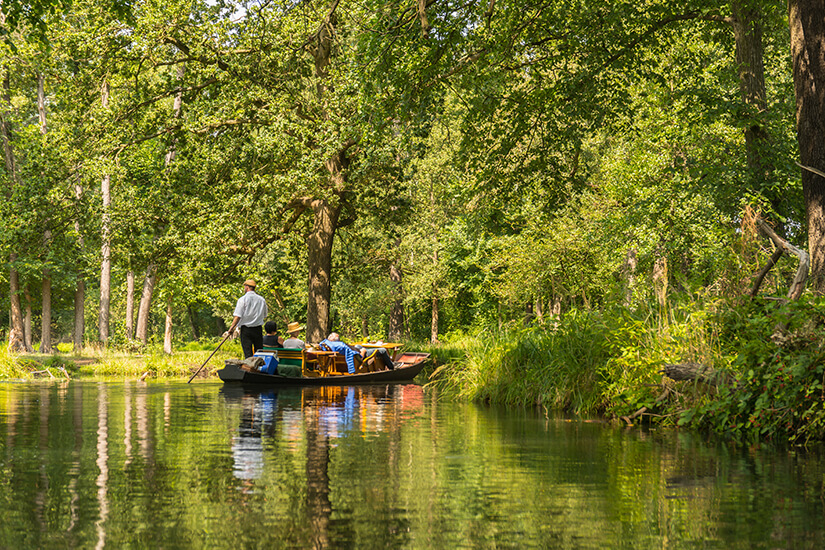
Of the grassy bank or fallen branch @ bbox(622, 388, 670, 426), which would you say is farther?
the grassy bank

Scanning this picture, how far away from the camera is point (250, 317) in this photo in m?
19.8

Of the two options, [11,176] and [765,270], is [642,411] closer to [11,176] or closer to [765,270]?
[765,270]

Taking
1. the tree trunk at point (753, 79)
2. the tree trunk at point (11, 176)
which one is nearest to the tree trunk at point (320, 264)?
the tree trunk at point (753, 79)

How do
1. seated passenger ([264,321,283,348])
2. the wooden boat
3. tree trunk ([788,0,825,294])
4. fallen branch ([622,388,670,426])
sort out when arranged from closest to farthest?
fallen branch ([622,388,670,426])
tree trunk ([788,0,825,294])
the wooden boat
seated passenger ([264,321,283,348])

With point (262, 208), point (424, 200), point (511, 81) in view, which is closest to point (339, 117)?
point (262, 208)

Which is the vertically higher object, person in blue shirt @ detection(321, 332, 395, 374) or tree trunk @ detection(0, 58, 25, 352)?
tree trunk @ detection(0, 58, 25, 352)

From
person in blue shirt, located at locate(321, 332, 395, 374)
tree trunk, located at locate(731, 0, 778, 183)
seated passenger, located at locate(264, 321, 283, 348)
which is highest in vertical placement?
tree trunk, located at locate(731, 0, 778, 183)

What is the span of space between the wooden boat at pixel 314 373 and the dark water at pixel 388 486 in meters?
7.69

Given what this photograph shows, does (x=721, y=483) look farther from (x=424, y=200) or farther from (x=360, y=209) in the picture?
(x=424, y=200)

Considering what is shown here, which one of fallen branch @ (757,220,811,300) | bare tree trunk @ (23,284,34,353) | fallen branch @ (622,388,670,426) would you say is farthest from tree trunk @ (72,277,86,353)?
fallen branch @ (757,220,811,300)

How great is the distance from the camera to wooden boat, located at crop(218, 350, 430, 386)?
59.6 feet

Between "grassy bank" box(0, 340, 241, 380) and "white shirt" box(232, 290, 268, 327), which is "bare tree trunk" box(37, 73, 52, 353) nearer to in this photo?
"grassy bank" box(0, 340, 241, 380)

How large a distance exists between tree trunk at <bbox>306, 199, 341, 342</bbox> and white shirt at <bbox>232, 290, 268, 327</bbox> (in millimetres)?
9960

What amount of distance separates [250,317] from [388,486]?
14551 mm
